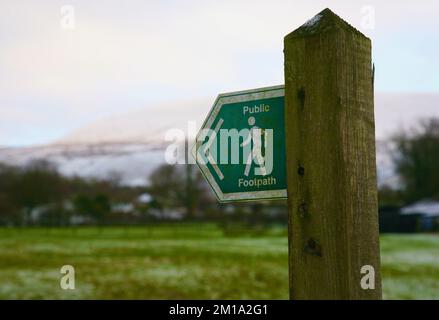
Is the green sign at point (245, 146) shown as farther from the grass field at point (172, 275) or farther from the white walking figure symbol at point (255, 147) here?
the grass field at point (172, 275)

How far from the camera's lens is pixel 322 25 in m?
2.54

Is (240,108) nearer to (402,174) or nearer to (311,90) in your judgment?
(311,90)

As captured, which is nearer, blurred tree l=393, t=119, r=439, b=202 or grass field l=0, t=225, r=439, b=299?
grass field l=0, t=225, r=439, b=299

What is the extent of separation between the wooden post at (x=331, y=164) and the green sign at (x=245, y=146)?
108mm

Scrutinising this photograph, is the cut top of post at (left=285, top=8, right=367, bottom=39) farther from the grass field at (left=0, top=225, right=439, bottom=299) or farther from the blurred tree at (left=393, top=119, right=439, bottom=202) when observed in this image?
the blurred tree at (left=393, top=119, right=439, bottom=202)

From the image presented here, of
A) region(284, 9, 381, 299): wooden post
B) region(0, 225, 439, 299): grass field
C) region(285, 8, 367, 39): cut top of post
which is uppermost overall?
region(285, 8, 367, 39): cut top of post

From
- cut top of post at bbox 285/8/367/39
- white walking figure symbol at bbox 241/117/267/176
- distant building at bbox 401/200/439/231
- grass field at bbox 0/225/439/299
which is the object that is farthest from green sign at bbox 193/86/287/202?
distant building at bbox 401/200/439/231

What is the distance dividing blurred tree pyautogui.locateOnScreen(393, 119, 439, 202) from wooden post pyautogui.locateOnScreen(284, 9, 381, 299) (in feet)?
218

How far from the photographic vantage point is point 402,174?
69.0 meters

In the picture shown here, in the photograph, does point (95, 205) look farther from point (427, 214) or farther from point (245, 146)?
point (245, 146)

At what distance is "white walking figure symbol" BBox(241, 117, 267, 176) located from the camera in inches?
107

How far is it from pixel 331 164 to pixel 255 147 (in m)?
0.41
